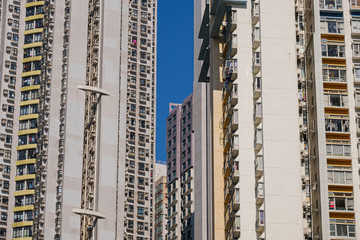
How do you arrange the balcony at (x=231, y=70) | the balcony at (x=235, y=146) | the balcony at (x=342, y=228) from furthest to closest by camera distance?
the balcony at (x=231, y=70) < the balcony at (x=235, y=146) < the balcony at (x=342, y=228)

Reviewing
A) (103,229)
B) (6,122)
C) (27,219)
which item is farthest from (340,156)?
(6,122)

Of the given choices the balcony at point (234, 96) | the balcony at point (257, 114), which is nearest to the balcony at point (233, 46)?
the balcony at point (234, 96)

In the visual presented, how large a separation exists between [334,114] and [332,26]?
25.7 feet

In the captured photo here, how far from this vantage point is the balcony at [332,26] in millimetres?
85500

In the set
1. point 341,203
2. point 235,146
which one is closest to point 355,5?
point 235,146

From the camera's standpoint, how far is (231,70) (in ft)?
288

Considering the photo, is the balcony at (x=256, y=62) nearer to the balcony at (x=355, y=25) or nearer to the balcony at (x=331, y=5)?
the balcony at (x=331, y=5)

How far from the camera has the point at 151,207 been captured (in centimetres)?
14950

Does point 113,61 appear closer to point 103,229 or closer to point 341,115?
point 103,229

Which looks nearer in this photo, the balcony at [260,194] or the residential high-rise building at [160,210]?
the balcony at [260,194]

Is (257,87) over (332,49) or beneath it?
beneath

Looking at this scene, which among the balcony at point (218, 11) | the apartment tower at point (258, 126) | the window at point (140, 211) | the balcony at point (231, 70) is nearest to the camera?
the apartment tower at point (258, 126)

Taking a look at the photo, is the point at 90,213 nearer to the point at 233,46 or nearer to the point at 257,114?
the point at 257,114

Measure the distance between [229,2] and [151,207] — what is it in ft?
216
